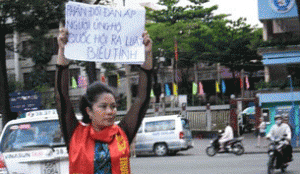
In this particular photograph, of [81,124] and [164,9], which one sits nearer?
[81,124]

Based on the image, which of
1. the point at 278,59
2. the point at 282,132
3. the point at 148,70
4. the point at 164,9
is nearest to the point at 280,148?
the point at 282,132

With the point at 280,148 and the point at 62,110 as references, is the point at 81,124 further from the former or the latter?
the point at 280,148

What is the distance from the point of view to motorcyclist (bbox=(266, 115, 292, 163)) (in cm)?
1280

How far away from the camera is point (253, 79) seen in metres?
47.9

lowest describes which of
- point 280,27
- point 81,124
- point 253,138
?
point 253,138

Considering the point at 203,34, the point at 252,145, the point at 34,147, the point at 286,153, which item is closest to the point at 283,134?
the point at 286,153

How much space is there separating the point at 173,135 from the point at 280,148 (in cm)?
1037

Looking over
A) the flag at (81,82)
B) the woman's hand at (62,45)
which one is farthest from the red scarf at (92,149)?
the flag at (81,82)

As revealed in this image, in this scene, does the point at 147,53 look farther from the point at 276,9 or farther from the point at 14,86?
the point at 14,86

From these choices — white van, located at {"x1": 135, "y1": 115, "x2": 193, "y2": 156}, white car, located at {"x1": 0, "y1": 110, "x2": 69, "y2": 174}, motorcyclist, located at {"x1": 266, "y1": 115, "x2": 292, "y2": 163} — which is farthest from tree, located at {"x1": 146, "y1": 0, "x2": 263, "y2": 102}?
white car, located at {"x1": 0, "y1": 110, "x2": 69, "y2": 174}

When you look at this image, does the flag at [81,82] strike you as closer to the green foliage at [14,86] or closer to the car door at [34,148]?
the green foliage at [14,86]

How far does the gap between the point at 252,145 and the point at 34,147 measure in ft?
72.4

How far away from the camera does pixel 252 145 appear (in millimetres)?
27938

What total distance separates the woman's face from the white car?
3.92 metres
